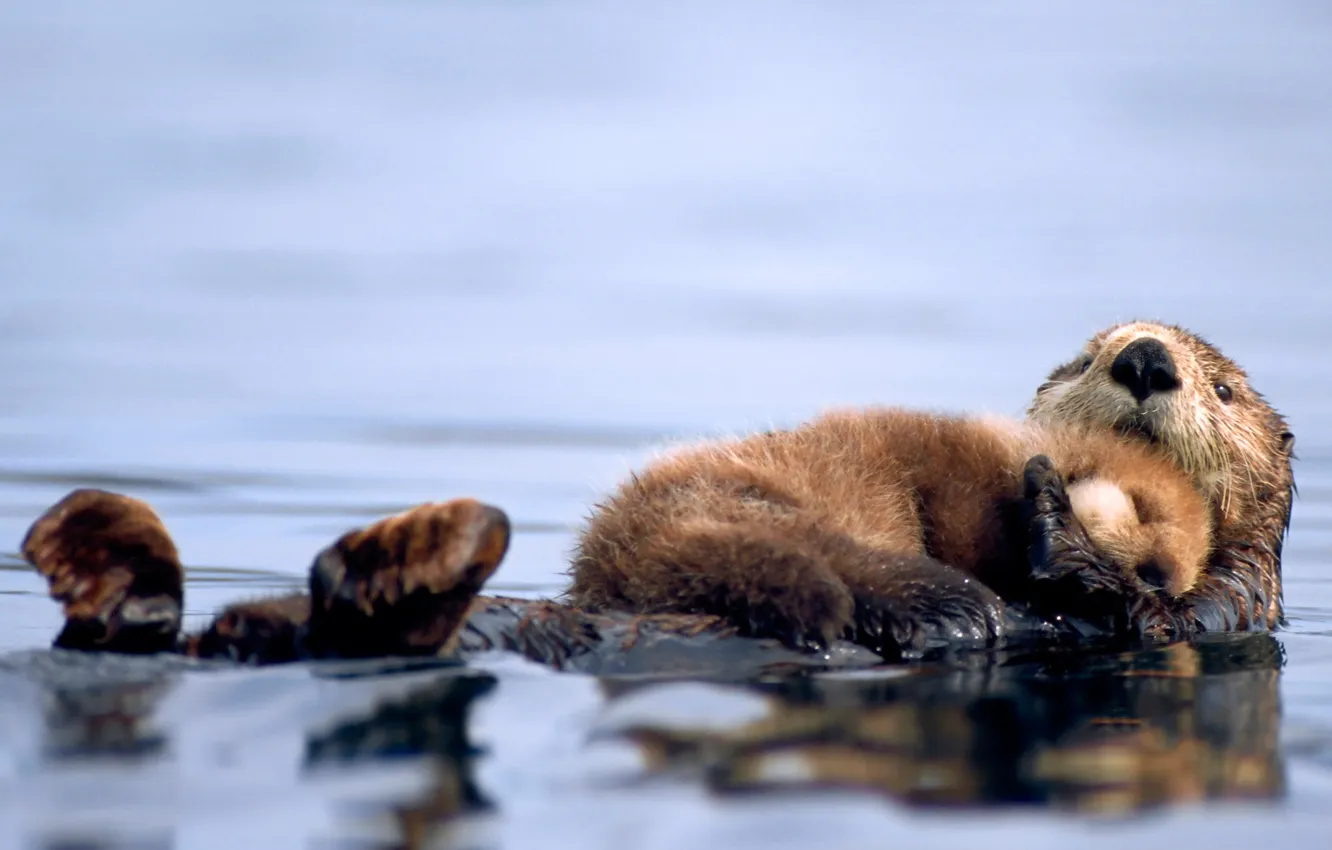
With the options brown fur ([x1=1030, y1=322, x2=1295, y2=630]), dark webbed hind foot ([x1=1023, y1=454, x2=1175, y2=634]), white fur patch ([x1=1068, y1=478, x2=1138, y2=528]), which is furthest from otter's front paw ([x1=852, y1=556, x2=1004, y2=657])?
brown fur ([x1=1030, y1=322, x2=1295, y2=630])

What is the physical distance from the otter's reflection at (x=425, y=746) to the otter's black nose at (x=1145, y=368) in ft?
7.17

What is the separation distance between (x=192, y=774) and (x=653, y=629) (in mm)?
1202

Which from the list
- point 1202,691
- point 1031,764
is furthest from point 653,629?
point 1202,691

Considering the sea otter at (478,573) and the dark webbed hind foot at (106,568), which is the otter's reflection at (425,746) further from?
the dark webbed hind foot at (106,568)

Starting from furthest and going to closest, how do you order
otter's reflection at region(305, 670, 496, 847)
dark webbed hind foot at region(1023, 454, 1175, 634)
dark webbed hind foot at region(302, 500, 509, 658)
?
1. dark webbed hind foot at region(1023, 454, 1175, 634)
2. dark webbed hind foot at region(302, 500, 509, 658)
3. otter's reflection at region(305, 670, 496, 847)

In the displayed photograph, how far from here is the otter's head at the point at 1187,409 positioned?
4.74 metres

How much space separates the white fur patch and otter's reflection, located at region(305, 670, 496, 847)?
5.58ft

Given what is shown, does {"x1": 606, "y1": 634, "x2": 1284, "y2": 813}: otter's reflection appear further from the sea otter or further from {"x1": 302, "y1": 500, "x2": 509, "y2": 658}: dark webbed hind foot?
{"x1": 302, "y1": 500, "x2": 509, "y2": 658}: dark webbed hind foot

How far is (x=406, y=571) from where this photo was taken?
328 cm

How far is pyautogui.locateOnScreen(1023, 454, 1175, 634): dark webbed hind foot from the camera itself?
419 centimetres

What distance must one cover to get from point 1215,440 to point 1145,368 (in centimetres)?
35

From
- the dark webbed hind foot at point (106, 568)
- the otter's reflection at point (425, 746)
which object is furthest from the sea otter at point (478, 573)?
the otter's reflection at point (425, 746)

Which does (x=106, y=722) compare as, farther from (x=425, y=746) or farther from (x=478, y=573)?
(x=478, y=573)

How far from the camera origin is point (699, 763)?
117 inches
